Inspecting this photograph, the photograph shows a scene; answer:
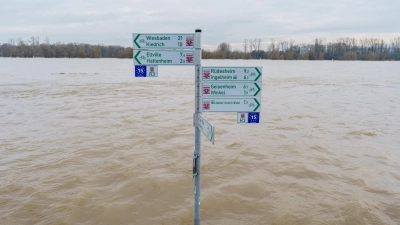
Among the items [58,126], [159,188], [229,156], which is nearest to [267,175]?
[229,156]

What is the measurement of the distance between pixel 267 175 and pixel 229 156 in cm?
156

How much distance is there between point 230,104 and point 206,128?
0.43 m

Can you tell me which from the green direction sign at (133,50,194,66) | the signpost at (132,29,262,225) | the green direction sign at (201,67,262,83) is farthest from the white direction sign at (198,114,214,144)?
the green direction sign at (133,50,194,66)

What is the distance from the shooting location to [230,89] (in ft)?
12.8

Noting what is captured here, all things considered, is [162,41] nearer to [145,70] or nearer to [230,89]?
[145,70]

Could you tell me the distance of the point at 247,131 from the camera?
11.7 meters

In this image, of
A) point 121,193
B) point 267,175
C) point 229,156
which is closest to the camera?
point 121,193

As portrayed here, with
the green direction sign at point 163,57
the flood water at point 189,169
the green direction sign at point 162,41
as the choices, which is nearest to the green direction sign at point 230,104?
→ the green direction sign at point 163,57

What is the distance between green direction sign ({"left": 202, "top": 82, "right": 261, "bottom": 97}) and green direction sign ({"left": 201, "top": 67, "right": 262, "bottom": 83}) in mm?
59

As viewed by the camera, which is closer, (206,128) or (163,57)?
(206,128)

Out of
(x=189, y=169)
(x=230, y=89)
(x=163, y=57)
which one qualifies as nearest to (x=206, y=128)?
(x=230, y=89)

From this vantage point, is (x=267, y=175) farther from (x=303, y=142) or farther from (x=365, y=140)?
(x=365, y=140)

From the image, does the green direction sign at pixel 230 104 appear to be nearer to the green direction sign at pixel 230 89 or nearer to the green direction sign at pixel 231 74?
the green direction sign at pixel 230 89

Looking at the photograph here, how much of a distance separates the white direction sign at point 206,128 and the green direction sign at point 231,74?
1.68 ft
